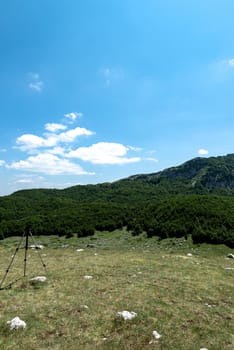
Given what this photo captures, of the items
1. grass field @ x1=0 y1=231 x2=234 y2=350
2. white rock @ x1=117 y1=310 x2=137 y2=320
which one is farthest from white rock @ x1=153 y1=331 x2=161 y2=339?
white rock @ x1=117 y1=310 x2=137 y2=320

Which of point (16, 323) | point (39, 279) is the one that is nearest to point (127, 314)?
point (16, 323)

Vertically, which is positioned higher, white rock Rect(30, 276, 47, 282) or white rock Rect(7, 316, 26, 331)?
white rock Rect(30, 276, 47, 282)

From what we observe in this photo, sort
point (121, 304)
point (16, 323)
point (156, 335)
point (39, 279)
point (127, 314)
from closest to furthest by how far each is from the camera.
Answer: point (156, 335)
point (16, 323)
point (127, 314)
point (121, 304)
point (39, 279)

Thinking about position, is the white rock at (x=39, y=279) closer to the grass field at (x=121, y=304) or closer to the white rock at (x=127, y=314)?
the grass field at (x=121, y=304)

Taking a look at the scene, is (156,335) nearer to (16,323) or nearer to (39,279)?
(16,323)

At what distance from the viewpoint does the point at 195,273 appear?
15.4 m

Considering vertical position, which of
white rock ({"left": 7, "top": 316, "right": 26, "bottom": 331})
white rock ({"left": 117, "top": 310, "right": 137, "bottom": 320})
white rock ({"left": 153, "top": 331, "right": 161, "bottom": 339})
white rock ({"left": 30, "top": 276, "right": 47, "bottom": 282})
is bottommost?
white rock ({"left": 153, "top": 331, "right": 161, "bottom": 339})

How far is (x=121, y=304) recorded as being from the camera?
10.7m

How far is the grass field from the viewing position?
27.2ft

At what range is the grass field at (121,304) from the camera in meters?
8.30

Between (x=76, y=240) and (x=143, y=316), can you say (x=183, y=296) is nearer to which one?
(x=143, y=316)

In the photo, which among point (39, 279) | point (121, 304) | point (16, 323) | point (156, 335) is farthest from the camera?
point (39, 279)

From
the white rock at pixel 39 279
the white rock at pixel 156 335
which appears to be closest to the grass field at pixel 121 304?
the white rock at pixel 156 335

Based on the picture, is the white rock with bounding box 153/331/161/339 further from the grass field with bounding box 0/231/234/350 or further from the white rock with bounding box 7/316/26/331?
the white rock with bounding box 7/316/26/331
